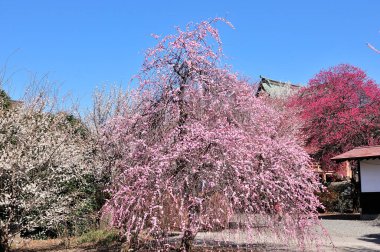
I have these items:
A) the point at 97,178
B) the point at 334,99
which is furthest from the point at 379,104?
the point at 97,178

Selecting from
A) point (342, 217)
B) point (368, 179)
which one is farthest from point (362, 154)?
point (342, 217)

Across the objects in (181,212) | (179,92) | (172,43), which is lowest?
(181,212)

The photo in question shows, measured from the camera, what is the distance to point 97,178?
13.8 meters

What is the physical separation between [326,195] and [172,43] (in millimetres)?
16338

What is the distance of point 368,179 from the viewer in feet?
59.2

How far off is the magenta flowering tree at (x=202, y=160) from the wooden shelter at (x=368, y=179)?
1090 centimetres

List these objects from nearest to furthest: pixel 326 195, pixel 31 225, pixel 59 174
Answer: pixel 31 225 < pixel 59 174 < pixel 326 195

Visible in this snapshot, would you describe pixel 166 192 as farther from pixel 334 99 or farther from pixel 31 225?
pixel 334 99

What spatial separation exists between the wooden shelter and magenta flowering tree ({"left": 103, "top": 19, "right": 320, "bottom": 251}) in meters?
10.9

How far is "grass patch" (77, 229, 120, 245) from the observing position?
1187 cm

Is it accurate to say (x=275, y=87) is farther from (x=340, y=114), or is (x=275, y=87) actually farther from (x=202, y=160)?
(x=202, y=160)

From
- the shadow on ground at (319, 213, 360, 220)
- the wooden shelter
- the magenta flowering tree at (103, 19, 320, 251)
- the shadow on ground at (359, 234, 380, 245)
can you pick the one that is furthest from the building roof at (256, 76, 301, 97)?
the magenta flowering tree at (103, 19, 320, 251)

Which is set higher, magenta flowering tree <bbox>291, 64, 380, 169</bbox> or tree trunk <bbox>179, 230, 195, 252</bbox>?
magenta flowering tree <bbox>291, 64, 380, 169</bbox>

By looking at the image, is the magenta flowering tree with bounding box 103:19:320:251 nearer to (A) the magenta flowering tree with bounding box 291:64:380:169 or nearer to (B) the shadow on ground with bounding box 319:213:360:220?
(B) the shadow on ground with bounding box 319:213:360:220
